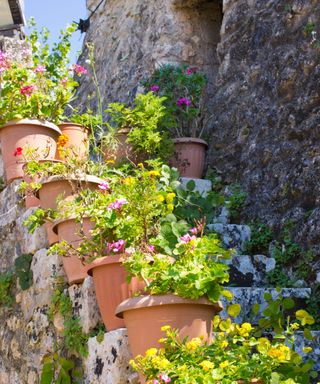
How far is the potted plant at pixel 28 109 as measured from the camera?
559 cm

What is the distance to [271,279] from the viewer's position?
4957 mm

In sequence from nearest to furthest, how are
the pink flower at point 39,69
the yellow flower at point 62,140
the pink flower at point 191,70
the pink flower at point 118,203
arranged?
the pink flower at point 118,203
the yellow flower at point 62,140
the pink flower at point 39,69
the pink flower at point 191,70

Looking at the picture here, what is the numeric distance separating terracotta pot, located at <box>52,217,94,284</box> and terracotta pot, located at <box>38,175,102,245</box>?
0.83 ft

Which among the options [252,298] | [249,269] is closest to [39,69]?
[249,269]

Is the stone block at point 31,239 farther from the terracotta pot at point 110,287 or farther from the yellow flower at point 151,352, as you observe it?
the yellow flower at point 151,352

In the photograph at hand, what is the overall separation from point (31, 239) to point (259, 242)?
1528 mm

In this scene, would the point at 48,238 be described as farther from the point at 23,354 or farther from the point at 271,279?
the point at 271,279

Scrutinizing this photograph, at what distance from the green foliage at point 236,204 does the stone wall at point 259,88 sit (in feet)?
0.21

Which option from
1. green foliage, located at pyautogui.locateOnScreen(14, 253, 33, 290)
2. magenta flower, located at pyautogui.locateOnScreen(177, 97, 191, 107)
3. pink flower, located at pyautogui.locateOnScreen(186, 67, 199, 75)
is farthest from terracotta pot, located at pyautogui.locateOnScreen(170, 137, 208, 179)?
green foliage, located at pyautogui.locateOnScreen(14, 253, 33, 290)

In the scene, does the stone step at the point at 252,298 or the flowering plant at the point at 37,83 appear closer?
the stone step at the point at 252,298

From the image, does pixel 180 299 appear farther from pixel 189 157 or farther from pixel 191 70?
pixel 191 70

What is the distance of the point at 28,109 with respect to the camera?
5676mm

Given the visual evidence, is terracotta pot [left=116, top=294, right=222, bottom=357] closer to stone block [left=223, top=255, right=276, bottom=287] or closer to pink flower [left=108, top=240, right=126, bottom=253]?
pink flower [left=108, top=240, right=126, bottom=253]

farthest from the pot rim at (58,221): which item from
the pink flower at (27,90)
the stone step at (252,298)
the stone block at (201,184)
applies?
the stone block at (201,184)
